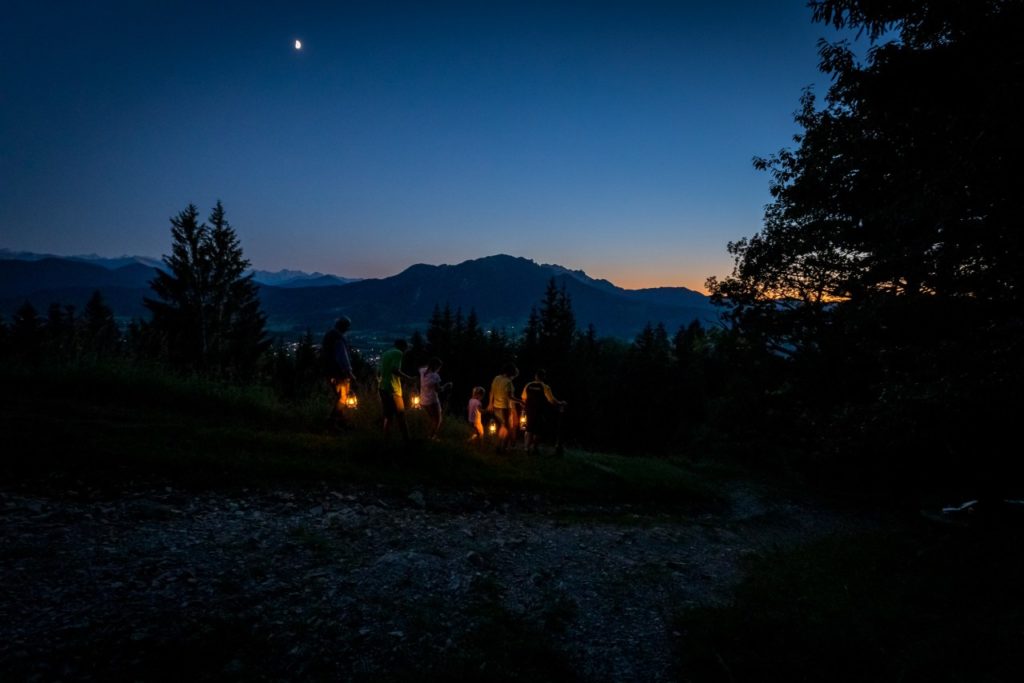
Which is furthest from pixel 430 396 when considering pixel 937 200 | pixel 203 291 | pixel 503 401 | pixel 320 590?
pixel 203 291

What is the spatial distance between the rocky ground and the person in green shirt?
8.72 feet

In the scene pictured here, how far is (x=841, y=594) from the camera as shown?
5.77 meters

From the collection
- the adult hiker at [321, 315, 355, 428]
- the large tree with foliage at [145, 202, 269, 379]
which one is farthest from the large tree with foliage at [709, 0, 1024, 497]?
the large tree with foliage at [145, 202, 269, 379]

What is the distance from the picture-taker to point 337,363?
1084cm

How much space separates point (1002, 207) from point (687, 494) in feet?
30.6

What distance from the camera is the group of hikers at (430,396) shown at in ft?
34.1

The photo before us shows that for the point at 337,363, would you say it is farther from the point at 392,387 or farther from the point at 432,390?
the point at 432,390

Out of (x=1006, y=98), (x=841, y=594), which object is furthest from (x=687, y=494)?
(x=1006, y=98)

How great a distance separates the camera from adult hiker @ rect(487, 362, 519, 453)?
1252 cm

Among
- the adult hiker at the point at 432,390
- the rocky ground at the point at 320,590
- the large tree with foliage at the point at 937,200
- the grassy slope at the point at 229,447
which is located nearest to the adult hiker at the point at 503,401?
the grassy slope at the point at 229,447

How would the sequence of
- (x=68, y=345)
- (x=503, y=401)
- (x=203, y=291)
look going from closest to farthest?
(x=68, y=345) < (x=503, y=401) < (x=203, y=291)

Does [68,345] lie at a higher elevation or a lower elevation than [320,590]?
higher

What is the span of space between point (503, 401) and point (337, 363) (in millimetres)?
4433

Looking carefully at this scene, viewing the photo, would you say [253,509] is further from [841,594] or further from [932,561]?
[932,561]
